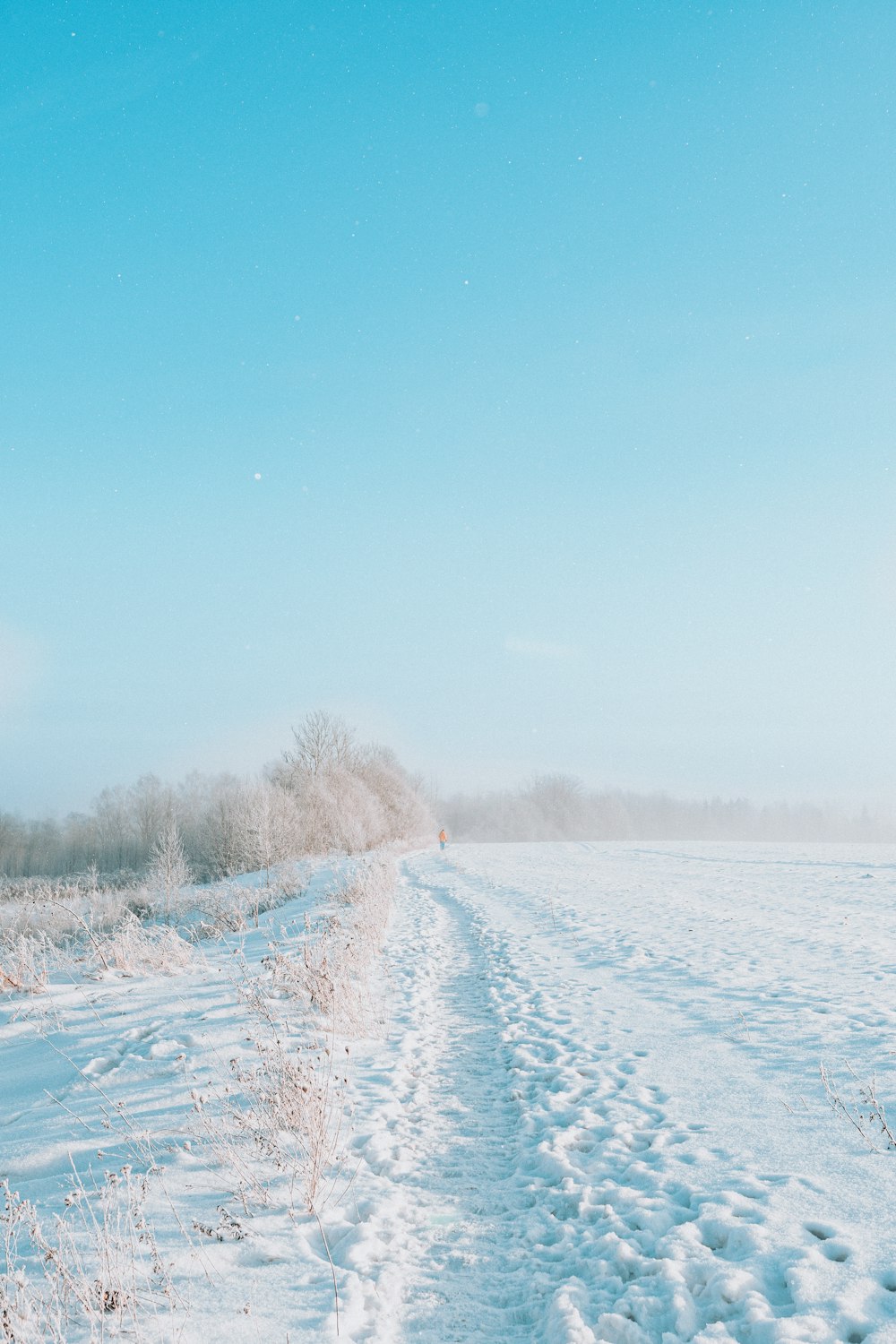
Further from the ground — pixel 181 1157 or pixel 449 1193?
pixel 181 1157

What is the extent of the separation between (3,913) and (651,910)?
19.3 m

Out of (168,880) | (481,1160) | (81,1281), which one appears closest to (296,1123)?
(481,1160)

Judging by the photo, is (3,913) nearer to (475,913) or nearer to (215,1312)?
(475,913)

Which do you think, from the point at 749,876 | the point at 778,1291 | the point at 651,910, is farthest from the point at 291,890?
the point at 778,1291

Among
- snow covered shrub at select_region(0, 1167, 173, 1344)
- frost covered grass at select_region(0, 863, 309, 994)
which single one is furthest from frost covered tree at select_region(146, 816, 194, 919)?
snow covered shrub at select_region(0, 1167, 173, 1344)

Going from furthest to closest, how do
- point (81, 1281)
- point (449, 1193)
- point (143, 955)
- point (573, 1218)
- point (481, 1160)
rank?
point (143, 955), point (481, 1160), point (449, 1193), point (573, 1218), point (81, 1281)

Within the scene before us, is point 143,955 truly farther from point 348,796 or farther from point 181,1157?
point 348,796

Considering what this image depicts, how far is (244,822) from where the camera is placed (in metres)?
37.3

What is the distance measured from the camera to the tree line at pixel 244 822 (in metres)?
38.4

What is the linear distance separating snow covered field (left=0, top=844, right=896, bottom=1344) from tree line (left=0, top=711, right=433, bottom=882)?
2394 cm

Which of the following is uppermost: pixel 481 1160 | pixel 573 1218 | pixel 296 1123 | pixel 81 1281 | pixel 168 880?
pixel 81 1281

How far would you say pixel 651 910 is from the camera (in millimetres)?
15820

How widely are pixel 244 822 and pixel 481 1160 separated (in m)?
34.6

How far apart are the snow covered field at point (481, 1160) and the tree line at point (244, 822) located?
942 inches
